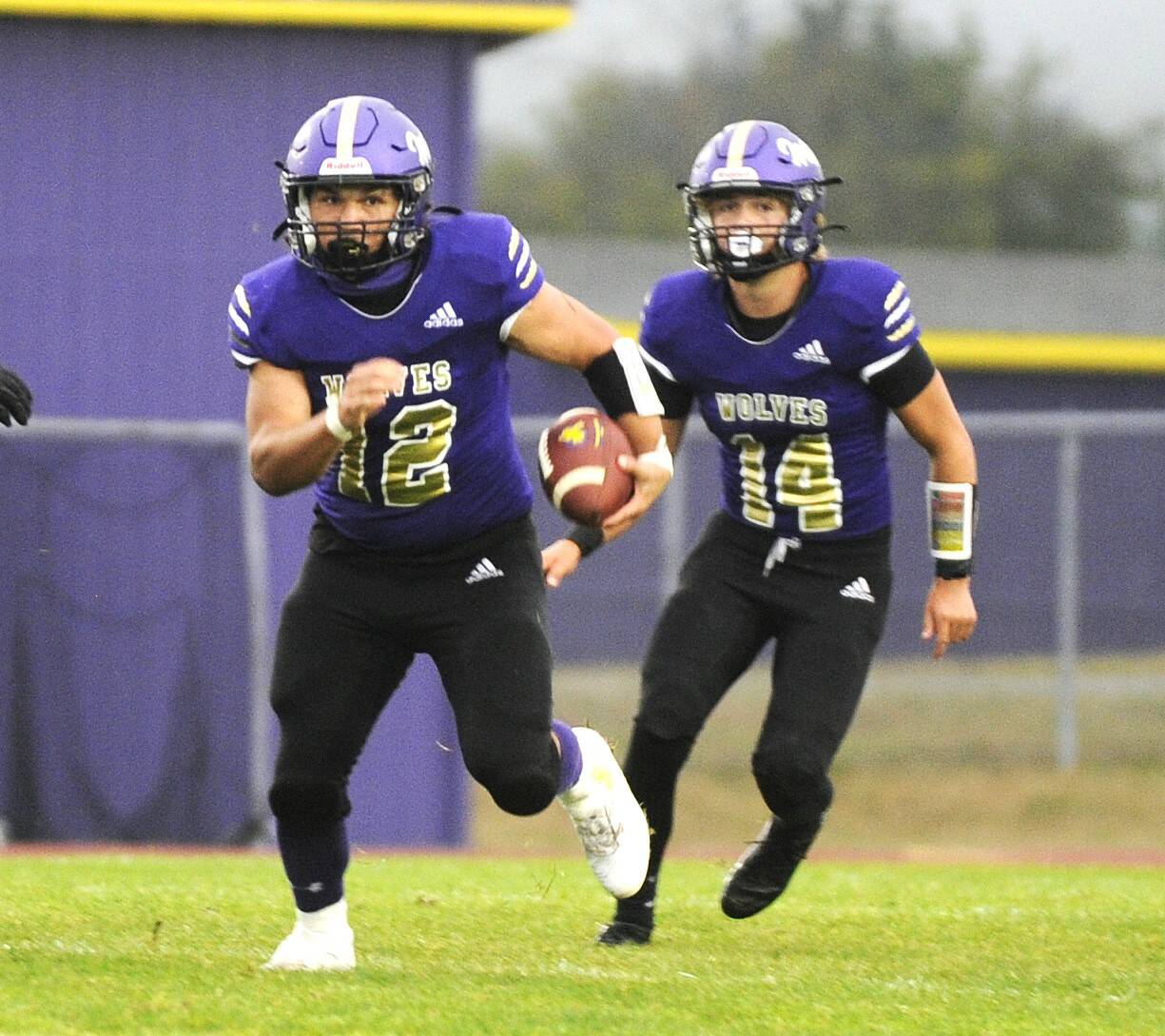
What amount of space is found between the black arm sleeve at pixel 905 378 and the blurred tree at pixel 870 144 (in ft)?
122

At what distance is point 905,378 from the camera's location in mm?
5953

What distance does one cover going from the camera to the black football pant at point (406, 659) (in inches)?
207

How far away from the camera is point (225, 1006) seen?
4.70 m

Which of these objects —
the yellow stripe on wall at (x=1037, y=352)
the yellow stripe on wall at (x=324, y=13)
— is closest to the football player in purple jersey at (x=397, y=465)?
the yellow stripe on wall at (x=324, y=13)

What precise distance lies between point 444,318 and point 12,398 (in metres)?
1.11

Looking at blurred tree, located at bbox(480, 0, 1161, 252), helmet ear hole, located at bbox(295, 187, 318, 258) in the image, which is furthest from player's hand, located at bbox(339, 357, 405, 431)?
blurred tree, located at bbox(480, 0, 1161, 252)

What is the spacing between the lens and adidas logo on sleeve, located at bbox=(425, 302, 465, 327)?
5238mm

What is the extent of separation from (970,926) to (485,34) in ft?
22.0

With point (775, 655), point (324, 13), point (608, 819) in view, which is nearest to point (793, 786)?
point (775, 655)

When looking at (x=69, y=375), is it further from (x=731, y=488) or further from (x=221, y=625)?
(x=731, y=488)

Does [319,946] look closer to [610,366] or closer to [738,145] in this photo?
[610,366]

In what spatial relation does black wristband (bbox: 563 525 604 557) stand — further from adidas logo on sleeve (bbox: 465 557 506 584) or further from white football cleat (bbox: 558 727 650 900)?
white football cleat (bbox: 558 727 650 900)

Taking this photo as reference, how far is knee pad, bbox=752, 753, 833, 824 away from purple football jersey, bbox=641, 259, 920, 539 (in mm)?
624

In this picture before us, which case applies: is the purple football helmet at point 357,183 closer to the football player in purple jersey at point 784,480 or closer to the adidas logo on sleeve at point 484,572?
the adidas logo on sleeve at point 484,572
